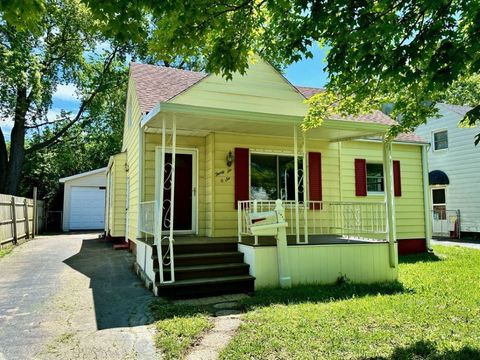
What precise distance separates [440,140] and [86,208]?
2028cm

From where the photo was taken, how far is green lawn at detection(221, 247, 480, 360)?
396 cm

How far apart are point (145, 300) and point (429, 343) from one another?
417cm

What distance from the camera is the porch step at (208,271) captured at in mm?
6637

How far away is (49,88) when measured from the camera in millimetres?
22484

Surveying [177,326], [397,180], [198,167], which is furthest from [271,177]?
[177,326]

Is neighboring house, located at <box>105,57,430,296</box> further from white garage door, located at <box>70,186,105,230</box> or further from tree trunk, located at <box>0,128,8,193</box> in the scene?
tree trunk, located at <box>0,128,8,193</box>

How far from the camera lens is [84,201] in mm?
22422

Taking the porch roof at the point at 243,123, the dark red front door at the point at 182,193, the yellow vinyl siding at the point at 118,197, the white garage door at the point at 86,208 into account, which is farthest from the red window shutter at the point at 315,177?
the white garage door at the point at 86,208

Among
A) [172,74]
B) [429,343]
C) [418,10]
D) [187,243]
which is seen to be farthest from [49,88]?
[429,343]

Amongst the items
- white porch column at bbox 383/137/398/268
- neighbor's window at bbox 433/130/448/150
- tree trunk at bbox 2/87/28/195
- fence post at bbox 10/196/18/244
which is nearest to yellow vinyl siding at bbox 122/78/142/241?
fence post at bbox 10/196/18/244

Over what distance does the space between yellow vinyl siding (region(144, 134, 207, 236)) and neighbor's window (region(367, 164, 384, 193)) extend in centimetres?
556

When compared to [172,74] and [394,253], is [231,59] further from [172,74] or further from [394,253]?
[172,74]

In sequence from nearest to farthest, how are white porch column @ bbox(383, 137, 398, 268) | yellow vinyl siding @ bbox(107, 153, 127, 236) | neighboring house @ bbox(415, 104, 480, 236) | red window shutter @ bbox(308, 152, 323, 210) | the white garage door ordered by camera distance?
white porch column @ bbox(383, 137, 398, 268), red window shutter @ bbox(308, 152, 323, 210), yellow vinyl siding @ bbox(107, 153, 127, 236), neighboring house @ bbox(415, 104, 480, 236), the white garage door

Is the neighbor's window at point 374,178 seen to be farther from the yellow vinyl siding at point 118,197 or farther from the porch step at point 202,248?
the yellow vinyl siding at point 118,197
